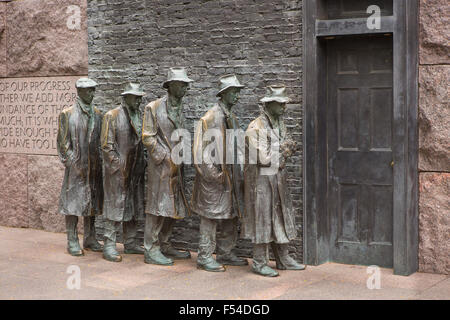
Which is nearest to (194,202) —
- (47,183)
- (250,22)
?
(250,22)

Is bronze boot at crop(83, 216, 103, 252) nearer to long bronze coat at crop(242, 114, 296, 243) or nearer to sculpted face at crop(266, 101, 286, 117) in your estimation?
long bronze coat at crop(242, 114, 296, 243)

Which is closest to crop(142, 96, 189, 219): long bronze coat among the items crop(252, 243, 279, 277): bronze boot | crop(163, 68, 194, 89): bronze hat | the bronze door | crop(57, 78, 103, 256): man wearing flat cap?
crop(163, 68, 194, 89): bronze hat

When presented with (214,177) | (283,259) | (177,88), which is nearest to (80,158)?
(177,88)

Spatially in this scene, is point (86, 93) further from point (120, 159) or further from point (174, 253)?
point (174, 253)

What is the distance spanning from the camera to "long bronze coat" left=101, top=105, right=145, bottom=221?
9.10 meters

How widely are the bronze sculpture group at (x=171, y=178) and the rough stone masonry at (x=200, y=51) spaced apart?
0.41 metres

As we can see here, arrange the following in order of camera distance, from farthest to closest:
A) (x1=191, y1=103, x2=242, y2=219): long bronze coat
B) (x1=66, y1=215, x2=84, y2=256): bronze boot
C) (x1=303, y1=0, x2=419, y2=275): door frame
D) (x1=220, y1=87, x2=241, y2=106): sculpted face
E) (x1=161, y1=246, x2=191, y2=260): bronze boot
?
(x1=66, y1=215, x2=84, y2=256): bronze boot, (x1=161, y1=246, x2=191, y2=260): bronze boot, (x1=220, y1=87, x2=241, y2=106): sculpted face, (x1=191, y1=103, x2=242, y2=219): long bronze coat, (x1=303, y1=0, x2=419, y2=275): door frame

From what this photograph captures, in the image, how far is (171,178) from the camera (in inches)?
346

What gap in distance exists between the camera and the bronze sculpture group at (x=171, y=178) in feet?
26.8

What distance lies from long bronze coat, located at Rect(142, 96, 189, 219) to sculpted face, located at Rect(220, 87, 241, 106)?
689 millimetres

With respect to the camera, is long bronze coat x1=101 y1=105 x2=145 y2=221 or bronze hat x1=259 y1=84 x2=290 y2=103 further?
long bronze coat x1=101 y1=105 x2=145 y2=221

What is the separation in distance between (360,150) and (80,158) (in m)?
3.53

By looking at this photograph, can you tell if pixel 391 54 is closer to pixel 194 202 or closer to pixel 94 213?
pixel 194 202

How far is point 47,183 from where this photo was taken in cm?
1130
